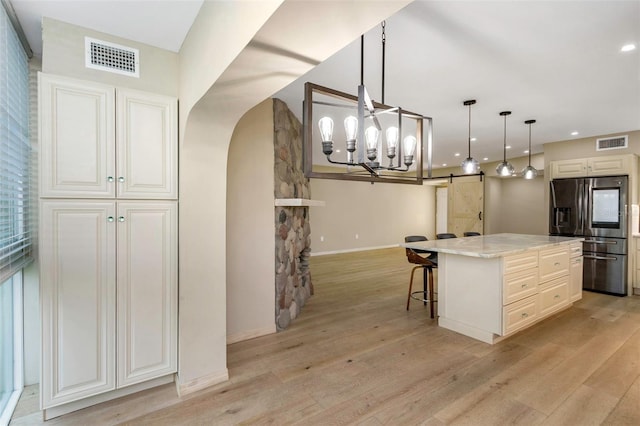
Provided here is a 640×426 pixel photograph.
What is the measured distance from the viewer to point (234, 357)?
265cm

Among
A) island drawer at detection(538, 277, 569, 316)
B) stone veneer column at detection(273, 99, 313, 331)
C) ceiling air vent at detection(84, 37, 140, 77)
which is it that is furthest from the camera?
island drawer at detection(538, 277, 569, 316)

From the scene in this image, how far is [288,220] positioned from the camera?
345 cm

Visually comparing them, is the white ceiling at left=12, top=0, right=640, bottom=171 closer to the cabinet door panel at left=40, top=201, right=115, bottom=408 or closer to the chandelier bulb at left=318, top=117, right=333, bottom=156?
the chandelier bulb at left=318, top=117, right=333, bottom=156

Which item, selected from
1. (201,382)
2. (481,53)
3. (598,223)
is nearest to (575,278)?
(598,223)

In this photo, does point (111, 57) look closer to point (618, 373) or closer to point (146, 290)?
point (146, 290)

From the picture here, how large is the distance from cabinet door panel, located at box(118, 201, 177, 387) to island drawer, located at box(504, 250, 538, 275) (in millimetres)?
2958

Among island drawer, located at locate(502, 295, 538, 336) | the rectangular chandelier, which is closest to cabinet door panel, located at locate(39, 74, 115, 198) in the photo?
the rectangular chandelier

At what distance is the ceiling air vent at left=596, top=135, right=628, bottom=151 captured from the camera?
4708mm

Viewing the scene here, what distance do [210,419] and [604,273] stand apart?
18.8ft

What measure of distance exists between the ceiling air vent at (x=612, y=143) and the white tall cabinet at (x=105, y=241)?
20.6ft

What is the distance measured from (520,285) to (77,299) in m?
3.77

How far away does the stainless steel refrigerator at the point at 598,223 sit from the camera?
4484mm

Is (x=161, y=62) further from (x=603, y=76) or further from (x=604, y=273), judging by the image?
(x=604, y=273)

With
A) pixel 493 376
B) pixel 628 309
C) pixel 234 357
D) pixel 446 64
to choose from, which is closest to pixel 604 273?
pixel 628 309
